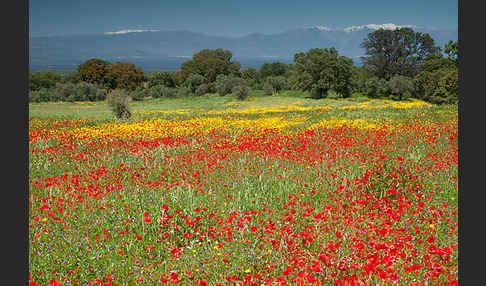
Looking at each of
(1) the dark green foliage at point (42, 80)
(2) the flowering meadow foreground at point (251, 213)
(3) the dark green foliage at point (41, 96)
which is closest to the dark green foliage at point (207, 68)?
(1) the dark green foliage at point (42, 80)

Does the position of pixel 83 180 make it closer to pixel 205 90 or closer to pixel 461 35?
pixel 461 35

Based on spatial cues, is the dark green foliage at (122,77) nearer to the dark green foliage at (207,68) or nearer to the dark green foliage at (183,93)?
the dark green foliage at (183,93)

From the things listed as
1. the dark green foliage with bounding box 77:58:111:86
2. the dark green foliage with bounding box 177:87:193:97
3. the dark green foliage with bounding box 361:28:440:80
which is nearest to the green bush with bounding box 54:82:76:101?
the dark green foliage with bounding box 77:58:111:86

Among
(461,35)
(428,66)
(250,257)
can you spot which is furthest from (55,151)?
(428,66)

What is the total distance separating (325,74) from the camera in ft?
170

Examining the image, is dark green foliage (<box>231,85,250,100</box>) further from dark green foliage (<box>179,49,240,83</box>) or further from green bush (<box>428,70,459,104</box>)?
green bush (<box>428,70,459,104</box>)

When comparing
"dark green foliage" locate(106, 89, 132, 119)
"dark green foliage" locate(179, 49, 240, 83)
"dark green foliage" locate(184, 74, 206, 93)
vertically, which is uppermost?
"dark green foliage" locate(179, 49, 240, 83)

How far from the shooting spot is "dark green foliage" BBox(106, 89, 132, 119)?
76.3 ft

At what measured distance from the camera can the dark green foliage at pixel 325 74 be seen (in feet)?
170

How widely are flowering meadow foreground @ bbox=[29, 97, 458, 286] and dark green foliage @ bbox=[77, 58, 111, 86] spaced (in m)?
60.7

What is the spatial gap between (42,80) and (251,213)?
79769 mm

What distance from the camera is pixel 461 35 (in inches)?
101

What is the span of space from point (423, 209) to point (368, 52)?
8049 cm

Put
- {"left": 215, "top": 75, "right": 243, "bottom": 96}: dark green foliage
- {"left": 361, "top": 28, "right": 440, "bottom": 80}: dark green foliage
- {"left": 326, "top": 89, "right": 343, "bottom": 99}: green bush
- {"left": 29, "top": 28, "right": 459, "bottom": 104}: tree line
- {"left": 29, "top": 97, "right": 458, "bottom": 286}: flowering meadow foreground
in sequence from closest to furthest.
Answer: {"left": 29, "top": 97, "right": 458, "bottom": 286}: flowering meadow foreground → {"left": 29, "top": 28, "right": 459, "bottom": 104}: tree line → {"left": 326, "top": 89, "right": 343, "bottom": 99}: green bush → {"left": 215, "top": 75, "right": 243, "bottom": 96}: dark green foliage → {"left": 361, "top": 28, "right": 440, "bottom": 80}: dark green foliage
